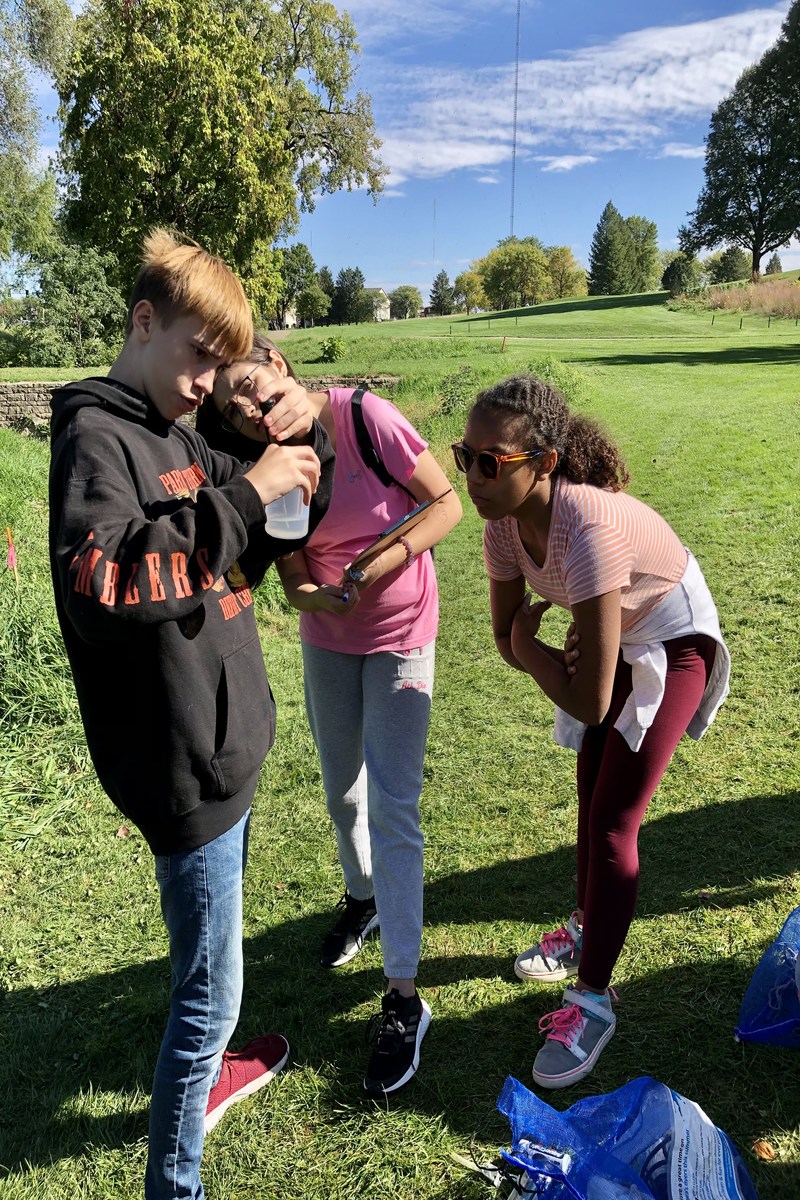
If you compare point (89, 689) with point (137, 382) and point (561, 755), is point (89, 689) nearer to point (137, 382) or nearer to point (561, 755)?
point (137, 382)

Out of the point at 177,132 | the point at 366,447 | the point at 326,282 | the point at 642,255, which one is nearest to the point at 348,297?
the point at 326,282

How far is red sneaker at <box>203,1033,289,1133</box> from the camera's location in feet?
7.54

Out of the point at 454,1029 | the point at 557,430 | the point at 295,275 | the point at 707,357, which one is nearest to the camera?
the point at 557,430

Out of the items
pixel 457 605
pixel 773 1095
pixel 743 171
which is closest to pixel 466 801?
pixel 773 1095

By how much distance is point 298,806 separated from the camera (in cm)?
403

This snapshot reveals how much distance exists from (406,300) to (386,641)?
10821cm

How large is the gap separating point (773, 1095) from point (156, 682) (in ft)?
6.81

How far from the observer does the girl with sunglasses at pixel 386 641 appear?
2365 millimetres

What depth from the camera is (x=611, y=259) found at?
245ft

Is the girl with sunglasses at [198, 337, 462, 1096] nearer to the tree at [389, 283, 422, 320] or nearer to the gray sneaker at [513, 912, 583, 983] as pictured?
the gray sneaker at [513, 912, 583, 983]

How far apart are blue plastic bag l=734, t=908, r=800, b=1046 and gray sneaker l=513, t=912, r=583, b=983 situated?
1.89 feet

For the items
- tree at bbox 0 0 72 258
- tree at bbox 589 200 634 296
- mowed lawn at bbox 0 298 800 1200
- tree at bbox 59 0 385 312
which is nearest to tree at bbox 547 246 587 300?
tree at bbox 589 200 634 296

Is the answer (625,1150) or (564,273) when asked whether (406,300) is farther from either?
(625,1150)

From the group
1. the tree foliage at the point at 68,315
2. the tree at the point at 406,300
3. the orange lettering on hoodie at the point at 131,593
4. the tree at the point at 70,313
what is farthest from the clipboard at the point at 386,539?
the tree at the point at 406,300
